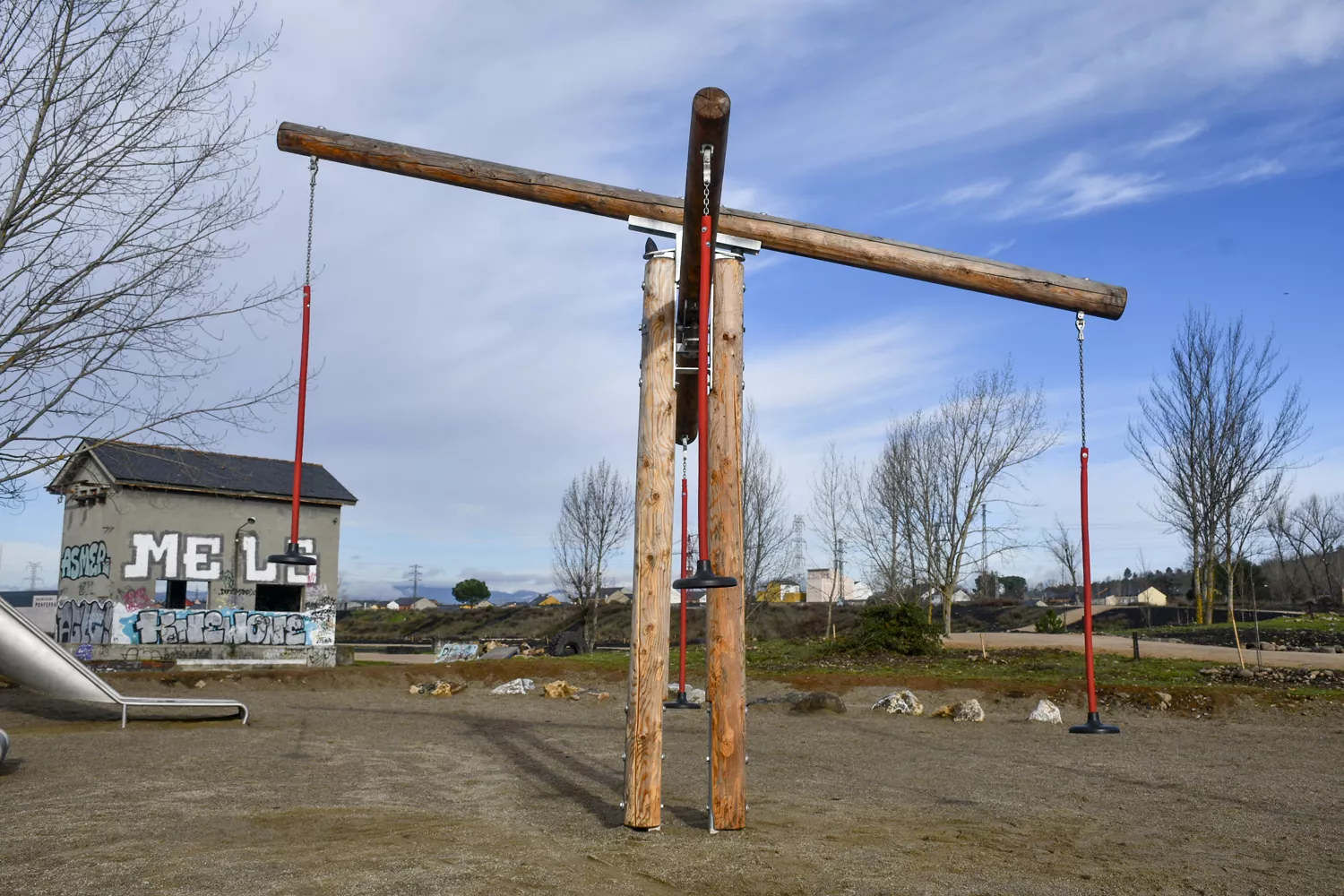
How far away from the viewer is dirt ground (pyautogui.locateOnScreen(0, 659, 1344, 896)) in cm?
502

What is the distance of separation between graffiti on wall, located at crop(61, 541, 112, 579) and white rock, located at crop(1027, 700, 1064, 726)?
2129 cm

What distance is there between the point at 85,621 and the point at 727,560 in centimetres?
2300

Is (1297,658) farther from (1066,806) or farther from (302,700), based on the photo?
(302,700)

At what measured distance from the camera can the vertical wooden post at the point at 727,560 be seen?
20.4 feet

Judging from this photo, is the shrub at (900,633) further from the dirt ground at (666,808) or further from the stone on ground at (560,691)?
the dirt ground at (666,808)

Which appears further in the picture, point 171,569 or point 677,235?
point 171,569

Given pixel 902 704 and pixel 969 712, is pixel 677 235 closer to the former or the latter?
pixel 969 712

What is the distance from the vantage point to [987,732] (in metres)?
12.4

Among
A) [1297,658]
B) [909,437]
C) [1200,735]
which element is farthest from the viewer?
[909,437]

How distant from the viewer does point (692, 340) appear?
6852 millimetres

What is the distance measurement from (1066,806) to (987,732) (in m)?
5.25

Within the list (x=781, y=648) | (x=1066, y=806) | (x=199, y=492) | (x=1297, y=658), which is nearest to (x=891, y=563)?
(x=781, y=648)

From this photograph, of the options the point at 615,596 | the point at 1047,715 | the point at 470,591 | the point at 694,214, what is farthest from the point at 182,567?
the point at 470,591

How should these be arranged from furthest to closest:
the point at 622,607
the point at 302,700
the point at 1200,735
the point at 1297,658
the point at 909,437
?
1. the point at 622,607
2. the point at 909,437
3. the point at 1297,658
4. the point at 302,700
5. the point at 1200,735
